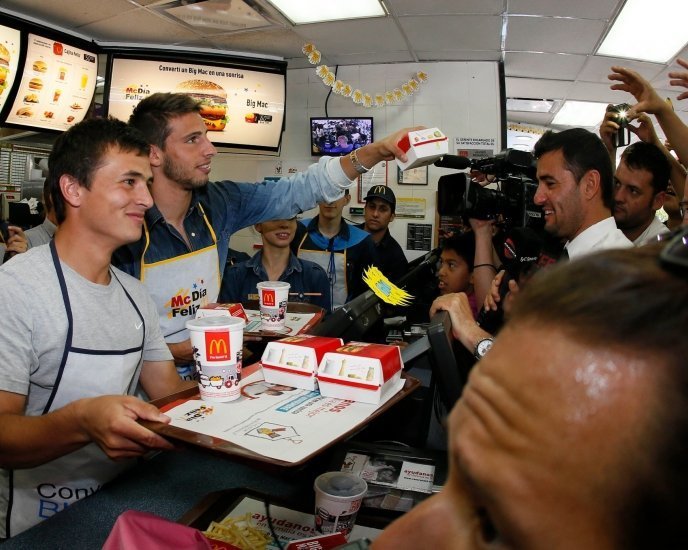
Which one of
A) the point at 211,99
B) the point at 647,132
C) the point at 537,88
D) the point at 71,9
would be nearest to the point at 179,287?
the point at 647,132

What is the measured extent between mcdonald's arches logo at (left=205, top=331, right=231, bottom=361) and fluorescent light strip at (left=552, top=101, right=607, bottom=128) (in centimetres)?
683

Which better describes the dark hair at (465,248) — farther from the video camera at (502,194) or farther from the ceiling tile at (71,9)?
the ceiling tile at (71,9)

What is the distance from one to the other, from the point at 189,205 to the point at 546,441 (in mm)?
1866

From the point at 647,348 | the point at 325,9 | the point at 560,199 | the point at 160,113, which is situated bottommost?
the point at 647,348

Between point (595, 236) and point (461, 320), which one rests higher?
point (595, 236)

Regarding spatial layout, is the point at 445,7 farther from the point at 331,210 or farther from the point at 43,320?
the point at 43,320

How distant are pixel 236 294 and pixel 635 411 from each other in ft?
9.49

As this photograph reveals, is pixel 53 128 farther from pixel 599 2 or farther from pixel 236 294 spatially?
pixel 599 2

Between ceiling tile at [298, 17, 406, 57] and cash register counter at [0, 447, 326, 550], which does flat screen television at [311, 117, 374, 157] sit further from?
cash register counter at [0, 447, 326, 550]

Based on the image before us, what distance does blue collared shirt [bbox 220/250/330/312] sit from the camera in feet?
10.1

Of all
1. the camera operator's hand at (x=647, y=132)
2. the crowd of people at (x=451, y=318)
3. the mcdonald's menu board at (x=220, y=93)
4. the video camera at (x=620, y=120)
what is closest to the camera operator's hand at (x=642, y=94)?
the crowd of people at (x=451, y=318)

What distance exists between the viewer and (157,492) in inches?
45.8

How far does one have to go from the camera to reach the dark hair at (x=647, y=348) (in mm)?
304

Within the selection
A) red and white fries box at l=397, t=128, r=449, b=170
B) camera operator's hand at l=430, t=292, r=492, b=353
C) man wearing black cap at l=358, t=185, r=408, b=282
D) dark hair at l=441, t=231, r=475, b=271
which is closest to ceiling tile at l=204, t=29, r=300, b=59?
man wearing black cap at l=358, t=185, r=408, b=282
